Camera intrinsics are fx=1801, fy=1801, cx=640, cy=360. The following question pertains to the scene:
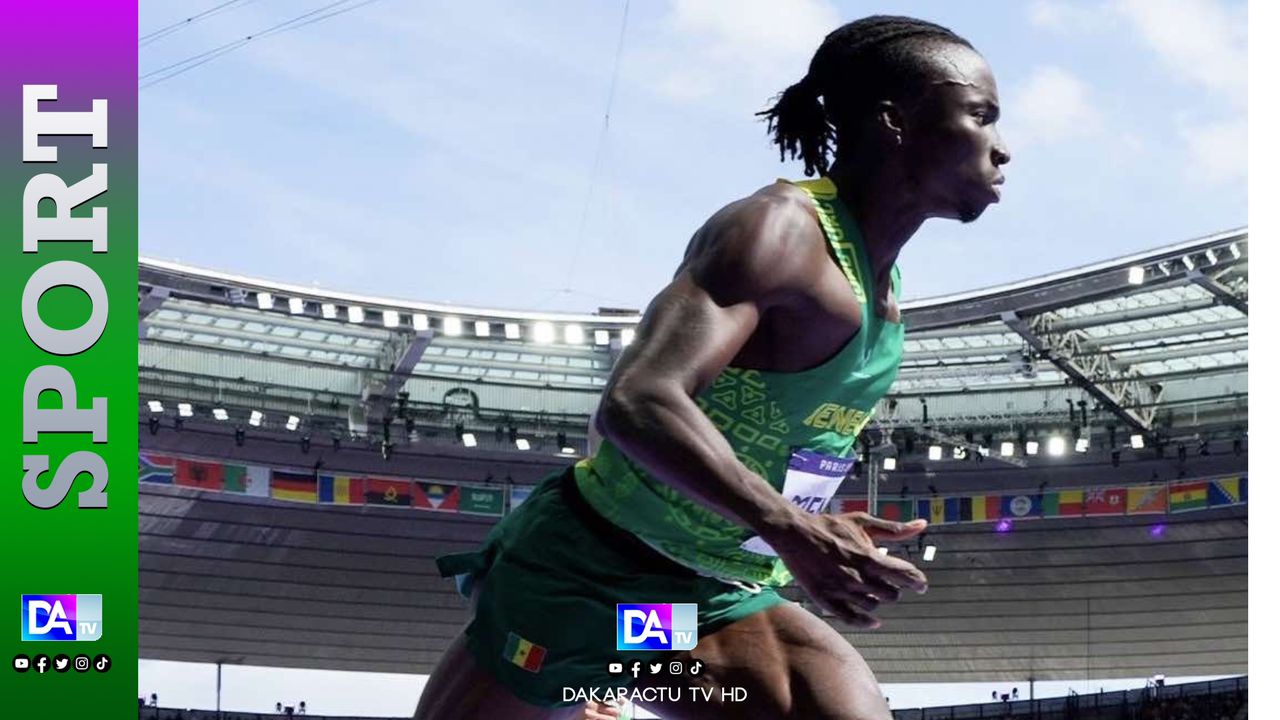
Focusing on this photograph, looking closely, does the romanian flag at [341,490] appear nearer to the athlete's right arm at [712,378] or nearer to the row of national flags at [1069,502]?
the row of national flags at [1069,502]

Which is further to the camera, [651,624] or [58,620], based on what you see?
[58,620]

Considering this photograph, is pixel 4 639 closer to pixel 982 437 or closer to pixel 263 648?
pixel 982 437

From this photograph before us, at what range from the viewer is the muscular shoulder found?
290 cm

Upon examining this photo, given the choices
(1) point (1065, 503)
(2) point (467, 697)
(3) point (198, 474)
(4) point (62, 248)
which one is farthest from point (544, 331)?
(2) point (467, 697)

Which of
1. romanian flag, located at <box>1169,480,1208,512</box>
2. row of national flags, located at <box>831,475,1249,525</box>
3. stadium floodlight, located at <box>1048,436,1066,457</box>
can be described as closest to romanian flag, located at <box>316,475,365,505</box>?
row of national flags, located at <box>831,475,1249,525</box>

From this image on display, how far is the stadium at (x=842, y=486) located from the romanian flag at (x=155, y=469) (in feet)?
0.20

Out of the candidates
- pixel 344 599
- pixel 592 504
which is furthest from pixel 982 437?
pixel 592 504

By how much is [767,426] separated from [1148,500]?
25234 millimetres

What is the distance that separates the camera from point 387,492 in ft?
92.2

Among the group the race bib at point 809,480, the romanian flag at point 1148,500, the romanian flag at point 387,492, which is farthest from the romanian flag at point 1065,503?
the race bib at point 809,480

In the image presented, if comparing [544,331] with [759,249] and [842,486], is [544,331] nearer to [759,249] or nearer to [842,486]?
[842,486]

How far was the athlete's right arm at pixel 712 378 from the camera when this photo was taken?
2611mm

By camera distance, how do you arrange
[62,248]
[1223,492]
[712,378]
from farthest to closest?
1. [1223,492]
2. [62,248]
3. [712,378]

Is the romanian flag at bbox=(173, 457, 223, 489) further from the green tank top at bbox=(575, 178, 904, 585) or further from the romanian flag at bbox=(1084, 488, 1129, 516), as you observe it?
the green tank top at bbox=(575, 178, 904, 585)
